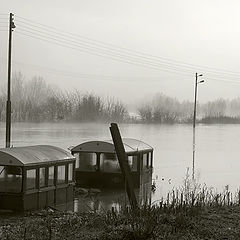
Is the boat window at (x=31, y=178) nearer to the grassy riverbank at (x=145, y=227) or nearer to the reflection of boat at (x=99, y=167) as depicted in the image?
the grassy riverbank at (x=145, y=227)

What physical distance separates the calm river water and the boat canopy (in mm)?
4943

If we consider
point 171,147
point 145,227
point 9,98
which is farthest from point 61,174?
point 171,147

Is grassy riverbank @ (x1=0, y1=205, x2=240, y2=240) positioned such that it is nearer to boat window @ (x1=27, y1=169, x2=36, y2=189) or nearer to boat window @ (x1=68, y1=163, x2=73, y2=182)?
boat window @ (x1=27, y1=169, x2=36, y2=189)

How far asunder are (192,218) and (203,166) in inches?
1111

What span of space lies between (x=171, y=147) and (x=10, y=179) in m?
40.5

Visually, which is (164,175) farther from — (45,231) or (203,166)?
(45,231)

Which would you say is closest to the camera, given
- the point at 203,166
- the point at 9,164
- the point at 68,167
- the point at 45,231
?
the point at 45,231

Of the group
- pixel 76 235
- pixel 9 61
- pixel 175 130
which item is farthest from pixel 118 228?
pixel 175 130

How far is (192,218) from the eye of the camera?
11.6m

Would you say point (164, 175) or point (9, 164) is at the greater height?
point (9, 164)

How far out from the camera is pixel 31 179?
1812 centimetres

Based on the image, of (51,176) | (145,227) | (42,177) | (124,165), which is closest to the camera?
(145,227)

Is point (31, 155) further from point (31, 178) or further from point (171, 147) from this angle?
point (171, 147)

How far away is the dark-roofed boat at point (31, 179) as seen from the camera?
17.7m
